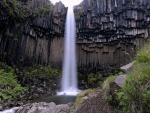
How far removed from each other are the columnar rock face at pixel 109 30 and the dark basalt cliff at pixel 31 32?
3246 mm

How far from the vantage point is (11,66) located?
58.4 feet

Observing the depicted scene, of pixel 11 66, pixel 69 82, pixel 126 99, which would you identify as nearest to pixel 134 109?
pixel 126 99

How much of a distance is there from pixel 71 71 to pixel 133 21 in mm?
11040

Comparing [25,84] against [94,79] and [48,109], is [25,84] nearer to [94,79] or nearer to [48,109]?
[94,79]

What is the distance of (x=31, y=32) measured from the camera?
19.9 meters

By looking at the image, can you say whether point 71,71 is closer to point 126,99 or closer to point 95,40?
point 95,40

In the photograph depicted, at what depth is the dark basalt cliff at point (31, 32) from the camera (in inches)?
689

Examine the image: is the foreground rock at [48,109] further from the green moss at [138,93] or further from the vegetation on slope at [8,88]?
the vegetation on slope at [8,88]

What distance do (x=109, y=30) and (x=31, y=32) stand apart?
1058 centimetres

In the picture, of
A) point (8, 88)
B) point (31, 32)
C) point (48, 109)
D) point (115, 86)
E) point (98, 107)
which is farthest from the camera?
point (31, 32)

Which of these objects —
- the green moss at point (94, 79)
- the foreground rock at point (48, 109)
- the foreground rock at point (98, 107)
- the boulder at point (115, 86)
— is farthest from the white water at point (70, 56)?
the boulder at point (115, 86)

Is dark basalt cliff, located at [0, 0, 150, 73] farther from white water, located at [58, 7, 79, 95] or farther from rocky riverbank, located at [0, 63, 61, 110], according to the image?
rocky riverbank, located at [0, 63, 61, 110]

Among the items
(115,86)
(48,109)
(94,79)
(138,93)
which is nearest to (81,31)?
(94,79)

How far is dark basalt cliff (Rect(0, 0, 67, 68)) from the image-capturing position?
1750 centimetres
